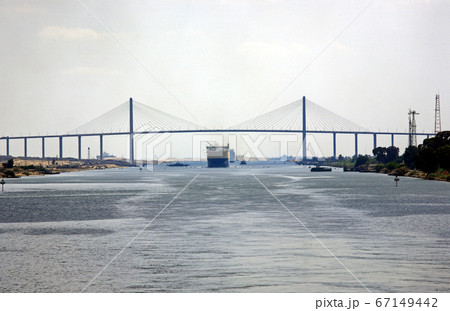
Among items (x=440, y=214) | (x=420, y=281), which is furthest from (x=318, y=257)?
(x=440, y=214)

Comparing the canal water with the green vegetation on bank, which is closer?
the canal water

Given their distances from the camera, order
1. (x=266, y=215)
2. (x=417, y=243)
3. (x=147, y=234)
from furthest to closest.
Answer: (x=266, y=215) < (x=147, y=234) < (x=417, y=243)

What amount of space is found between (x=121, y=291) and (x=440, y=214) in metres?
26.8

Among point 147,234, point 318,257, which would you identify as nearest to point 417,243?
point 318,257

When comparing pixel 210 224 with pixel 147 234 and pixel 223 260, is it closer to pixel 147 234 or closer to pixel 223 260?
pixel 147 234

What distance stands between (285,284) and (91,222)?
18985 millimetres

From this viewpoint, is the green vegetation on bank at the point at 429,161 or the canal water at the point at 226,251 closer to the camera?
the canal water at the point at 226,251

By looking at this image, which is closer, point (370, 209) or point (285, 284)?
point (285, 284)

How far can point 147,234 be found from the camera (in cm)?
2500

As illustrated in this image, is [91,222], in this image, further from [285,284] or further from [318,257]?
[285,284]

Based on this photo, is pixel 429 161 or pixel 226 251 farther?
pixel 429 161
